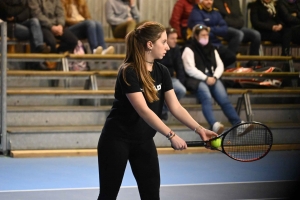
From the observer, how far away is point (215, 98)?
9.68m

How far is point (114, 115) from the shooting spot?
4.35 meters

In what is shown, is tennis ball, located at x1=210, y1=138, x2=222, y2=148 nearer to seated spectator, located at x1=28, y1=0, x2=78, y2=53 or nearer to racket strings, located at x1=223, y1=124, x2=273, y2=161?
racket strings, located at x1=223, y1=124, x2=273, y2=161

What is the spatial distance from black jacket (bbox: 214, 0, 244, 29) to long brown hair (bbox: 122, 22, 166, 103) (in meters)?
7.23

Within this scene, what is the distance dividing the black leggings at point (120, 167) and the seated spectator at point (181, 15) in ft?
22.7

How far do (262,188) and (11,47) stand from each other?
579 centimetres

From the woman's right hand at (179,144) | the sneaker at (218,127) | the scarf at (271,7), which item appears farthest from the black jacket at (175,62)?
the woman's right hand at (179,144)

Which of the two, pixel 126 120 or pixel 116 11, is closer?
pixel 126 120

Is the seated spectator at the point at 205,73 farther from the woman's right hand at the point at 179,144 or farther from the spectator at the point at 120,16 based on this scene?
the woman's right hand at the point at 179,144

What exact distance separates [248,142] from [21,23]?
599 cm

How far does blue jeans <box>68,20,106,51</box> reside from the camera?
410 inches

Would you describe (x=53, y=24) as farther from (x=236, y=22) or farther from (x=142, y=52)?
(x=142, y=52)

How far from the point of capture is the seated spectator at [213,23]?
10586mm

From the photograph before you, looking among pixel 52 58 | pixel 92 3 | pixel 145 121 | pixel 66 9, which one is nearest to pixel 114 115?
pixel 145 121

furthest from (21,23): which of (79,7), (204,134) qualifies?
(204,134)
